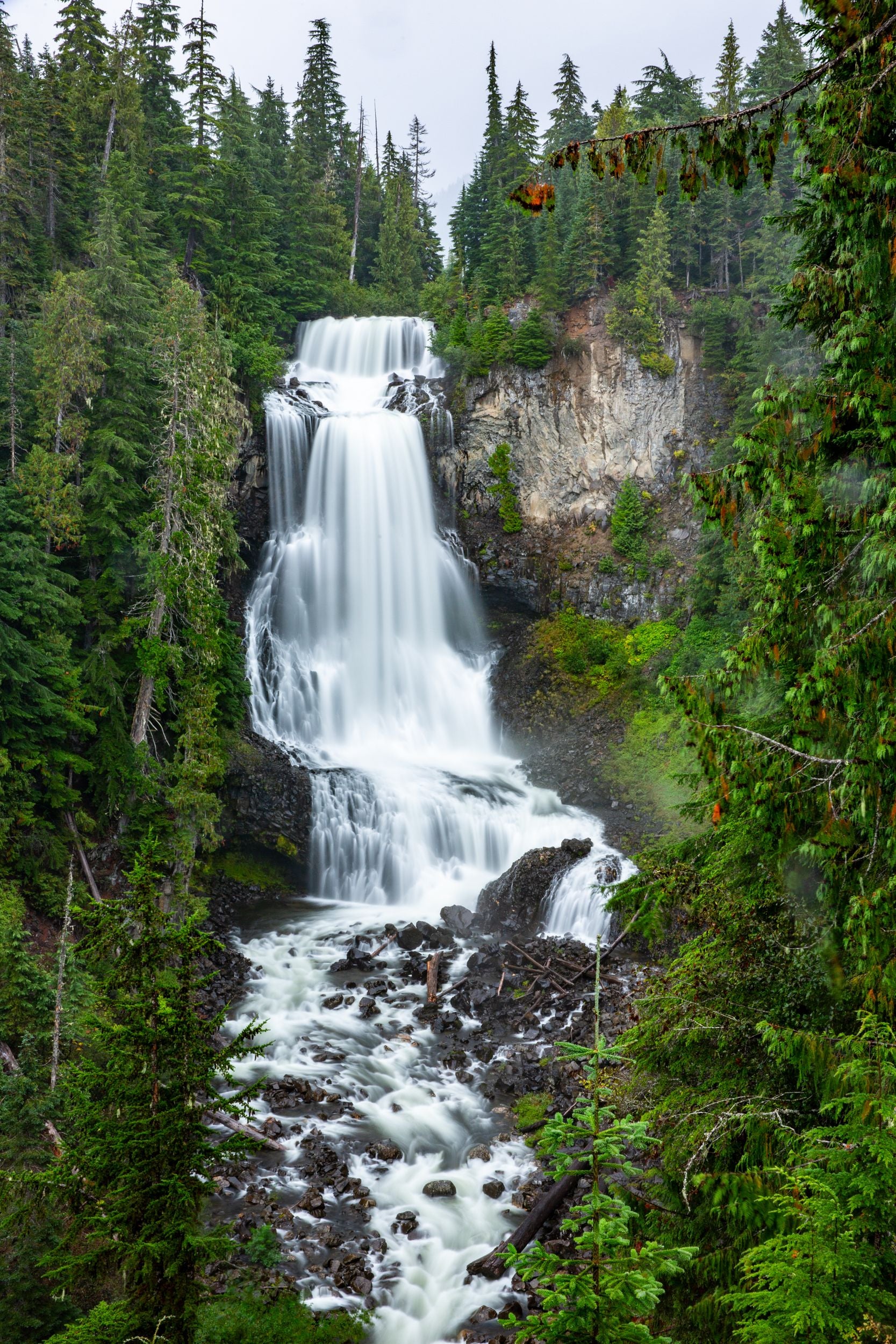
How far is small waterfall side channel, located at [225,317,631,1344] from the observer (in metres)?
9.78

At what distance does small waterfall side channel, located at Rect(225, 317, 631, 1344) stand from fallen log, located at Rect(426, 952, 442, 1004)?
0.34m

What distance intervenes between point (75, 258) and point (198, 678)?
19.6 metres

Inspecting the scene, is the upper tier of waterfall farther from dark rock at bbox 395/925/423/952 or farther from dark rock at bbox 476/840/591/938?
dark rock at bbox 395/925/423/952

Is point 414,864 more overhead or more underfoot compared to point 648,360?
more underfoot

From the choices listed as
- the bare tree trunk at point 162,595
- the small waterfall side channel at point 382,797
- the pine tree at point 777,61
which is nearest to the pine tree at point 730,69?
the pine tree at point 777,61

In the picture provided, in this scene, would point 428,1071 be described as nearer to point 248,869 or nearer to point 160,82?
point 248,869

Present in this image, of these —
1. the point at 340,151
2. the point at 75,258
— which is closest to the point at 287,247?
the point at 75,258

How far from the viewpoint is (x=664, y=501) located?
101ft

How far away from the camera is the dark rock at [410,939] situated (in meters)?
16.2

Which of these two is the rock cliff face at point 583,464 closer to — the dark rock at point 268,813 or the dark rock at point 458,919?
the dark rock at point 268,813

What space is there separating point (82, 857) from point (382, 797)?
7872mm

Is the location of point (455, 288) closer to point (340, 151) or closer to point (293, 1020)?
point (340, 151)

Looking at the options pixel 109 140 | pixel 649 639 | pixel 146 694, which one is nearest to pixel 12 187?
pixel 109 140

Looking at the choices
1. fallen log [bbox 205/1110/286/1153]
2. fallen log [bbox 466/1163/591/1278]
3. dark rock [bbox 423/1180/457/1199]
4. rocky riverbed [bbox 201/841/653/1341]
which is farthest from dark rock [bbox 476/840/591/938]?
fallen log [bbox 466/1163/591/1278]
